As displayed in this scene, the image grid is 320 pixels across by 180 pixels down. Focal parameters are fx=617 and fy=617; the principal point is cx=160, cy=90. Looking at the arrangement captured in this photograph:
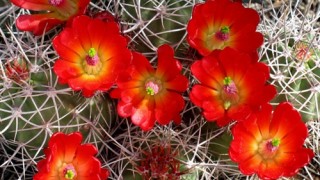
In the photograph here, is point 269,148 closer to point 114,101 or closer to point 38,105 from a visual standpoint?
point 114,101

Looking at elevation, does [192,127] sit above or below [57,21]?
below

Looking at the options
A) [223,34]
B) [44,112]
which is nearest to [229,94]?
[223,34]

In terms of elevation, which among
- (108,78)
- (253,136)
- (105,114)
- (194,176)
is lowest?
(194,176)

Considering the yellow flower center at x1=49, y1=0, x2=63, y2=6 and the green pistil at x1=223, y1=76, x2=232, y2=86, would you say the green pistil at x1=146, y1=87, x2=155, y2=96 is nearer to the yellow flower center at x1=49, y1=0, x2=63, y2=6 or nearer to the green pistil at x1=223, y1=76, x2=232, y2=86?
the green pistil at x1=223, y1=76, x2=232, y2=86

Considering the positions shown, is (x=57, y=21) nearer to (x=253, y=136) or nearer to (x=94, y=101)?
(x=94, y=101)

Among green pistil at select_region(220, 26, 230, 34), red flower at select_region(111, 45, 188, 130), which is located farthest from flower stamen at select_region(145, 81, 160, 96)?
green pistil at select_region(220, 26, 230, 34)

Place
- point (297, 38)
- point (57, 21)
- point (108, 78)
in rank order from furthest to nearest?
point (297, 38) → point (57, 21) → point (108, 78)

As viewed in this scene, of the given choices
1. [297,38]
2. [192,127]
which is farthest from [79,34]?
[297,38]
